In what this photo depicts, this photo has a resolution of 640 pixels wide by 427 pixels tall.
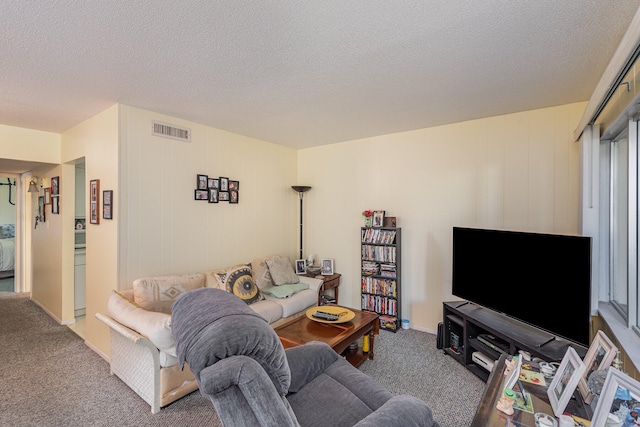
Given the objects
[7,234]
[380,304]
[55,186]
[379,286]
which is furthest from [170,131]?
[7,234]

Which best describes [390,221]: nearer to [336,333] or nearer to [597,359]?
[336,333]

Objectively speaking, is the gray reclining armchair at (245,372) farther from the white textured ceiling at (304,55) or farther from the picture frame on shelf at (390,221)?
the picture frame on shelf at (390,221)

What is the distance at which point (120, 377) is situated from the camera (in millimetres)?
2586

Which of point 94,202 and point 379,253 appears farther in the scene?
point 379,253

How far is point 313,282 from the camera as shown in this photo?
13.0 feet

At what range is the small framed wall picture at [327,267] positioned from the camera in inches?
172

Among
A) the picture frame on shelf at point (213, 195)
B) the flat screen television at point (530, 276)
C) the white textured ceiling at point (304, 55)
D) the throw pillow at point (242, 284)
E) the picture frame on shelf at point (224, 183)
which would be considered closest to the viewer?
the white textured ceiling at point (304, 55)

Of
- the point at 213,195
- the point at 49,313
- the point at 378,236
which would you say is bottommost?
the point at 49,313

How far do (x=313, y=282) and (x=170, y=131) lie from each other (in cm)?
246

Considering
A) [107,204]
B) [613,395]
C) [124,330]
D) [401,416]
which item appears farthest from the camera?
[107,204]

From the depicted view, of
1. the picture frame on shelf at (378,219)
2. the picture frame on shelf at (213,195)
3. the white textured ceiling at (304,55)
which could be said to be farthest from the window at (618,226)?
the picture frame on shelf at (213,195)

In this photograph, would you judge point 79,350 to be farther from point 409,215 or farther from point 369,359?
point 409,215

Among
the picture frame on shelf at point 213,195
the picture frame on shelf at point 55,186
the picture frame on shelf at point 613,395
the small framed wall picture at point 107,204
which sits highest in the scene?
the picture frame on shelf at point 55,186

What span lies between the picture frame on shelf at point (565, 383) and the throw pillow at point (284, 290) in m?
2.57
